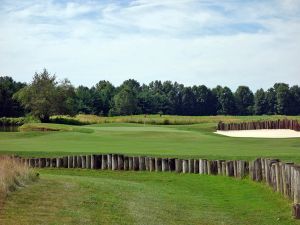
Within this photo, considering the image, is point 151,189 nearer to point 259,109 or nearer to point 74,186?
point 74,186

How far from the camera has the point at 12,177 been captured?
1557cm

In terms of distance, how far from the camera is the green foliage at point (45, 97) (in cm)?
8750

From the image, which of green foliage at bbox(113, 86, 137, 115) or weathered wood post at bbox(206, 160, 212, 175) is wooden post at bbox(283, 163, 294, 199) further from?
green foliage at bbox(113, 86, 137, 115)

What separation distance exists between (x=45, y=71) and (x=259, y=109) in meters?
97.0

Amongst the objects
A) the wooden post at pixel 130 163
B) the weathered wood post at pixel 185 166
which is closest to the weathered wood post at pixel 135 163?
the wooden post at pixel 130 163

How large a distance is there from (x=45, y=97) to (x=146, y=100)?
74.1m

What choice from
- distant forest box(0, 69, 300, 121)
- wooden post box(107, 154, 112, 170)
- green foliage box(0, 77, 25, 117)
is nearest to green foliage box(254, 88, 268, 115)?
distant forest box(0, 69, 300, 121)

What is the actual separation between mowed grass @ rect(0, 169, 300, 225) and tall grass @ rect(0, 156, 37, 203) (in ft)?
0.82

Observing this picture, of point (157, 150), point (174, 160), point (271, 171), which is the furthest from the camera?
point (157, 150)

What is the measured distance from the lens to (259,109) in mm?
175125

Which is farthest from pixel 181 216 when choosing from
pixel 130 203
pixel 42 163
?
pixel 42 163

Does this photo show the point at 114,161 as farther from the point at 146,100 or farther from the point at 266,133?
the point at 146,100

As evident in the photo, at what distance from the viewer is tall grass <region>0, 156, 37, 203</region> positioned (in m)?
14.3

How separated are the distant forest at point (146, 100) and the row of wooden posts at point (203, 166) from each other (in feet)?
199
